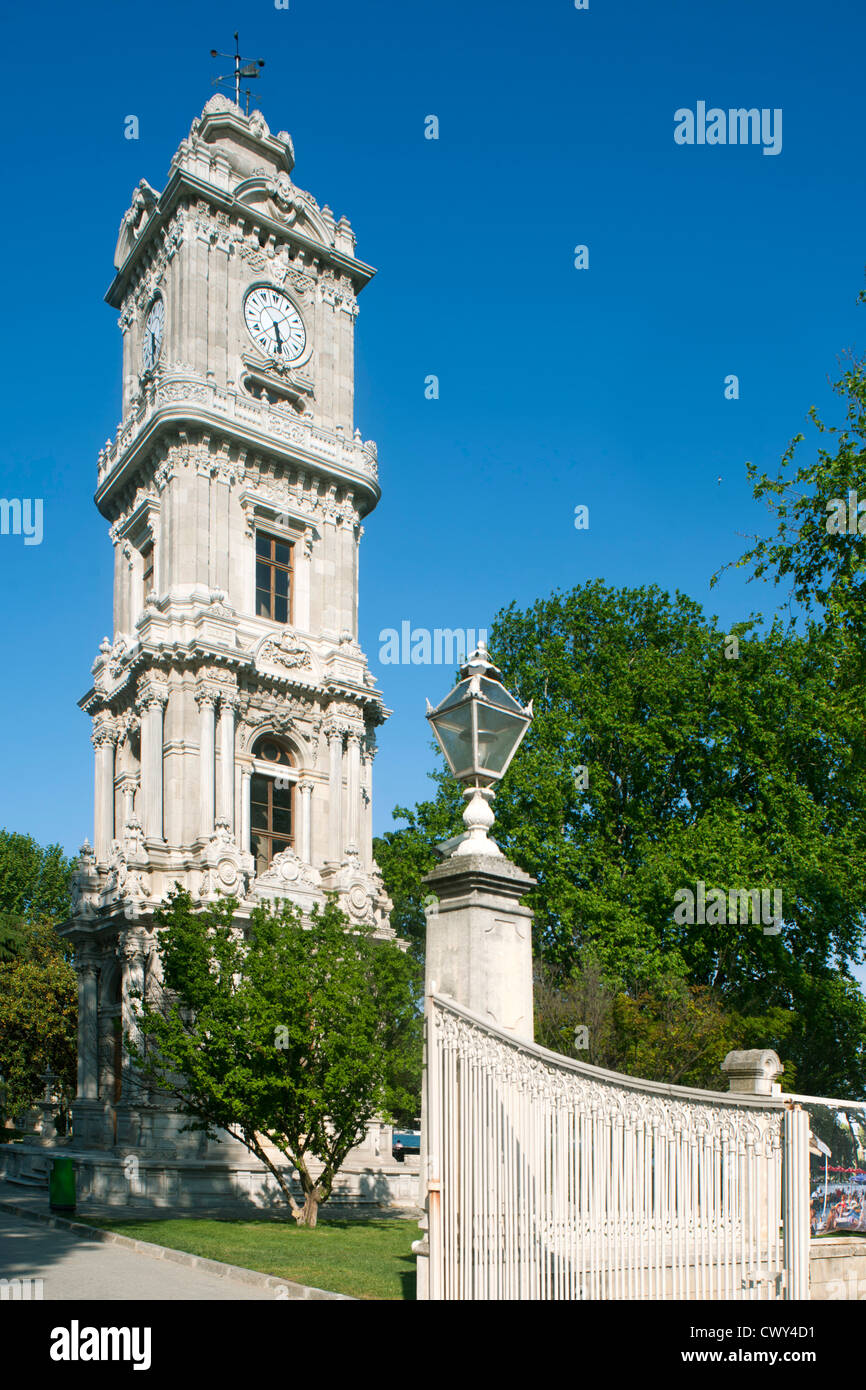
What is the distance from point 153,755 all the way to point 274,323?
1557 cm

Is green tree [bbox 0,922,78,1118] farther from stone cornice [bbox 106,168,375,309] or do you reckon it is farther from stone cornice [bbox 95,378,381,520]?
stone cornice [bbox 106,168,375,309]

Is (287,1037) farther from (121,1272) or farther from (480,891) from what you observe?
(480,891)

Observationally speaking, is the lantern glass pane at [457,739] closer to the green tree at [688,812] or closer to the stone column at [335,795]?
the green tree at [688,812]

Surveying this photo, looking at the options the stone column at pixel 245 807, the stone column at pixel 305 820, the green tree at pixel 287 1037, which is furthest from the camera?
the stone column at pixel 305 820

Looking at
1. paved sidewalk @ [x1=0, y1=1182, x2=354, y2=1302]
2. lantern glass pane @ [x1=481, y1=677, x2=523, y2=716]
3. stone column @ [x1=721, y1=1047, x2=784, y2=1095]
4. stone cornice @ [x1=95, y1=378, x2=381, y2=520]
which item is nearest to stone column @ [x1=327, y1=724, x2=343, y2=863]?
stone cornice @ [x1=95, y1=378, x2=381, y2=520]

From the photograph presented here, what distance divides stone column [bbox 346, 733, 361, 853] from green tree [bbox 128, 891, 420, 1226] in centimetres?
1500

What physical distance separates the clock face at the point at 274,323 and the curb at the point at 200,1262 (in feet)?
93.4

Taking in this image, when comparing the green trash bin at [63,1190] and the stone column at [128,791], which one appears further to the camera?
the stone column at [128,791]

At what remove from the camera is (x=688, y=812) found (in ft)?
114

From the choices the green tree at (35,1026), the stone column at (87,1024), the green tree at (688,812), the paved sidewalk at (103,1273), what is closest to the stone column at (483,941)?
the paved sidewalk at (103,1273)

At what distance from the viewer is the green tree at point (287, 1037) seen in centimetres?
1983

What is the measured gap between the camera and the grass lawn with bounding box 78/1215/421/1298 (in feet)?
40.7
